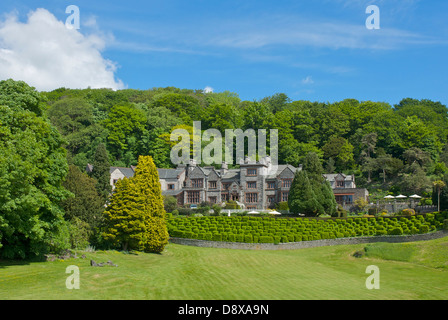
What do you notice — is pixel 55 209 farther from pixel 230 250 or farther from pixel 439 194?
pixel 439 194

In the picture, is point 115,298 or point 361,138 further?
point 361,138

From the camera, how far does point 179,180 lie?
8312 cm

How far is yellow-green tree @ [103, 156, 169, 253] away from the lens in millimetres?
39500

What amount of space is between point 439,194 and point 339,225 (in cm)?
1648

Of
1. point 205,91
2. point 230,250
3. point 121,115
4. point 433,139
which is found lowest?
point 230,250

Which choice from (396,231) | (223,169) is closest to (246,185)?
(223,169)

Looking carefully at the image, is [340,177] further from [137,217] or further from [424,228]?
[137,217]

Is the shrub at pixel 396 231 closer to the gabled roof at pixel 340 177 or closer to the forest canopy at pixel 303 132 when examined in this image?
the gabled roof at pixel 340 177

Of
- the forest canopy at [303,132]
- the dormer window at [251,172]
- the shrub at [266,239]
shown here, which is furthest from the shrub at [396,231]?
the forest canopy at [303,132]

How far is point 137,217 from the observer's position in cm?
3981

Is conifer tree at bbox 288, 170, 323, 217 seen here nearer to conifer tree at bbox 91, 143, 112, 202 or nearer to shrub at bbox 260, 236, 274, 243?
shrub at bbox 260, 236, 274, 243

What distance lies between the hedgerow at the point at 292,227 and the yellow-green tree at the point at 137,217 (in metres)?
7.62

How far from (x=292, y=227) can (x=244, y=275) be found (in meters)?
22.7

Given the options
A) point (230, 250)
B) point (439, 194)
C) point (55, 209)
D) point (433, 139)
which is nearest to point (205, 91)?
point (433, 139)
